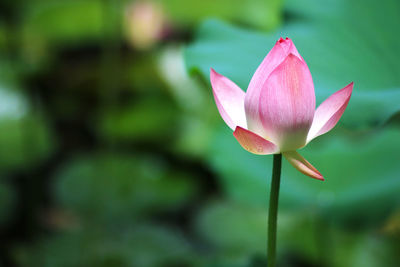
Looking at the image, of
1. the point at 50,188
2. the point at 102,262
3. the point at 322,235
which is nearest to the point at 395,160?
the point at 322,235

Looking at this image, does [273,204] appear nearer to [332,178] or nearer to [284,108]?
[284,108]

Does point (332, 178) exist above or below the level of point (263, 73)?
above

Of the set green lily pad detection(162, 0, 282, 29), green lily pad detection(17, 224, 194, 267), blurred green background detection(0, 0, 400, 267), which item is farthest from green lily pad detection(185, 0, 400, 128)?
green lily pad detection(162, 0, 282, 29)

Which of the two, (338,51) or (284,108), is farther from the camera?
(338,51)

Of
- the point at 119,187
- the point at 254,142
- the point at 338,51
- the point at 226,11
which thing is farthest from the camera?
the point at 226,11

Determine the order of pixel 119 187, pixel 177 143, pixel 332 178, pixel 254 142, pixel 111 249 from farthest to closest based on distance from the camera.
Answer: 1. pixel 177 143
2. pixel 119 187
3. pixel 111 249
4. pixel 332 178
5. pixel 254 142

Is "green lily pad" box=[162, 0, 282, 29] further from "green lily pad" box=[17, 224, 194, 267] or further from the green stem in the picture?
the green stem

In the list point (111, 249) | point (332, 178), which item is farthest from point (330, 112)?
point (111, 249)

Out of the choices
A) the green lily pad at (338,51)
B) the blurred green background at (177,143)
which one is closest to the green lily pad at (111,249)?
the blurred green background at (177,143)
